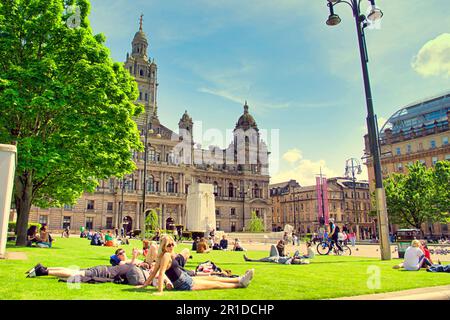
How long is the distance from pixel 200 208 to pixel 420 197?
90.7 feet

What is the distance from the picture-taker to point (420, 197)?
151ft

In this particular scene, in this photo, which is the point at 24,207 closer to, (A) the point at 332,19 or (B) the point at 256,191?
(A) the point at 332,19

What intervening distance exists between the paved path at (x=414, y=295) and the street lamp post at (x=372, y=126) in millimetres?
8635

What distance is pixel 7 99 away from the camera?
16.0m

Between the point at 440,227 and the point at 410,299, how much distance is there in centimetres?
6480

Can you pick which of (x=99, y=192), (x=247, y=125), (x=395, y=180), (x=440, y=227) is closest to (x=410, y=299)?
(x=395, y=180)

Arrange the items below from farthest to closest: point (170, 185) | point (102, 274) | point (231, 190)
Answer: point (231, 190)
point (170, 185)
point (102, 274)

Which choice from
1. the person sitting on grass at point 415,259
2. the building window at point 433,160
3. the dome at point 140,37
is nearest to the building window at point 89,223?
the dome at point 140,37

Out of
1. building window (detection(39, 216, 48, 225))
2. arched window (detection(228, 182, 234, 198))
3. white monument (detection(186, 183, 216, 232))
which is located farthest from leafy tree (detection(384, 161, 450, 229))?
building window (detection(39, 216, 48, 225))

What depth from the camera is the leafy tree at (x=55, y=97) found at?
1702cm

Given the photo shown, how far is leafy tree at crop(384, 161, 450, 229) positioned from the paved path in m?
42.6

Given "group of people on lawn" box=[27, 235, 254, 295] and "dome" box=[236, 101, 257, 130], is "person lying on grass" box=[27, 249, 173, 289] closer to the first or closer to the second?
"group of people on lawn" box=[27, 235, 254, 295]

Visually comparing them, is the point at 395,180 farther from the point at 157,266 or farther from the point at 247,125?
the point at 157,266

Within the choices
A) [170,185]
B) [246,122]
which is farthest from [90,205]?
[246,122]
